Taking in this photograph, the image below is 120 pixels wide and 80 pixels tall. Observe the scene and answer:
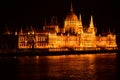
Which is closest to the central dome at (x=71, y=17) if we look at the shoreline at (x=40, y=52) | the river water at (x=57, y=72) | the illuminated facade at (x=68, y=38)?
the illuminated facade at (x=68, y=38)

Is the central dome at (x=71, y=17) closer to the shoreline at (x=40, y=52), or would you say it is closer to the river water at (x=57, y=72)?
the shoreline at (x=40, y=52)

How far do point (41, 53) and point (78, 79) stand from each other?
4472 cm

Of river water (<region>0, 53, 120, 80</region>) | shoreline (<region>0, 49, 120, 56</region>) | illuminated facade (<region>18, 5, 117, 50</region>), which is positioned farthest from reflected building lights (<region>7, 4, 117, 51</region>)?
river water (<region>0, 53, 120, 80</region>)

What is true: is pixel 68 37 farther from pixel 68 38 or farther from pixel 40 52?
pixel 40 52

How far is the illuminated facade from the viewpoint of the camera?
9675cm

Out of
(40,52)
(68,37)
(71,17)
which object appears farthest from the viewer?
(71,17)

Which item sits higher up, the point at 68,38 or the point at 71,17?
the point at 71,17

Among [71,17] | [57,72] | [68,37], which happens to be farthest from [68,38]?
[57,72]

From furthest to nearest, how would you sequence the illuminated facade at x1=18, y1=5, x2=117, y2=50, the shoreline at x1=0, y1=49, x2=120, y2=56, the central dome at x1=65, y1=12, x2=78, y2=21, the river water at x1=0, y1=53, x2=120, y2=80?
the central dome at x1=65, y1=12, x2=78, y2=21 < the illuminated facade at x1=18, y1=5, x2=117, y2=50 < the shoreline at x1=0, y1=49, x2=120, y2=56 < the river water at x1=0, y1=53, x2=120, y2=80

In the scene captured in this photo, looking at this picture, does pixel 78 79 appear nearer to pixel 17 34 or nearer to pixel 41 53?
pixel 41 53

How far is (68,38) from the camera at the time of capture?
333ft

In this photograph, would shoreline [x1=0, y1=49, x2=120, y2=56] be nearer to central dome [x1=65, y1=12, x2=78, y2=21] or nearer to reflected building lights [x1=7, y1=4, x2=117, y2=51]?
reflected building lights [x1=7, y1=4, x2=117, y2=51]

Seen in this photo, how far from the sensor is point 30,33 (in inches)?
3816

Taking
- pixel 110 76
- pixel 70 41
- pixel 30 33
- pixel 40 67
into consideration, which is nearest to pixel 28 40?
pixel 30 33
